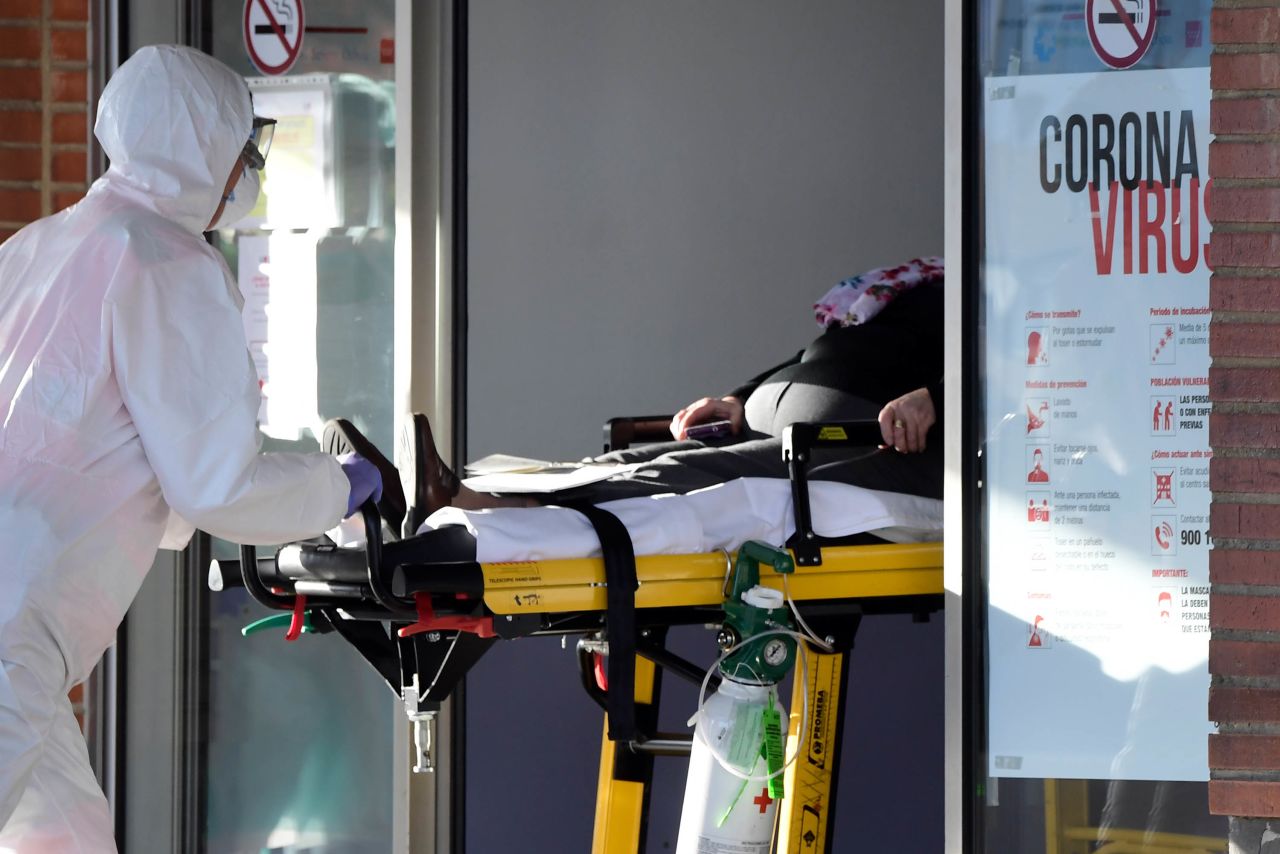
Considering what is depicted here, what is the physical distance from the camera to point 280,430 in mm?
4207

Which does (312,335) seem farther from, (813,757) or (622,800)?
(813,757)

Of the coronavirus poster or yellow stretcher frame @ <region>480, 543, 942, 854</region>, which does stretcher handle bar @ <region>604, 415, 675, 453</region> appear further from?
the coronavirus poster

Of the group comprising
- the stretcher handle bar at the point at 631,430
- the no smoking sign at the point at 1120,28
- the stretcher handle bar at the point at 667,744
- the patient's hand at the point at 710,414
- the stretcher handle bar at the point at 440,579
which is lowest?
the stretcher handle bar at the point at 667,744

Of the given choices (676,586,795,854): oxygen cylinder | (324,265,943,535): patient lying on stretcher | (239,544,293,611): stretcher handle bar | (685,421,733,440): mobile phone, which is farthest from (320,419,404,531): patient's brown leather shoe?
(685,421,733,440): mobile phone

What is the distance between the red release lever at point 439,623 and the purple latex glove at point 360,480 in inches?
8.4

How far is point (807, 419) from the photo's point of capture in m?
3.50

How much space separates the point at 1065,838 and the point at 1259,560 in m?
0.73

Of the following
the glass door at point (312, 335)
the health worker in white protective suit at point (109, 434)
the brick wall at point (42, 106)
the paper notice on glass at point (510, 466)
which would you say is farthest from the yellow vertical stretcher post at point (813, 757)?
the brick wall at point (42, 106)

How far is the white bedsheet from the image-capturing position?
9.28 ft

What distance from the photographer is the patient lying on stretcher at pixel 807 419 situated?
3102mm

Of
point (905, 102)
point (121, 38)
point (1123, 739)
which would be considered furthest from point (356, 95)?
point (1123, 739)

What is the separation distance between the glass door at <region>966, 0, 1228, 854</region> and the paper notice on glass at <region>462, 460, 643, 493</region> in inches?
28.7

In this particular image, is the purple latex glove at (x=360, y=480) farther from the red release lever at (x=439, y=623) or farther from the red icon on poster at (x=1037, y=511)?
the red icon on poster at (x=1037, y=511)

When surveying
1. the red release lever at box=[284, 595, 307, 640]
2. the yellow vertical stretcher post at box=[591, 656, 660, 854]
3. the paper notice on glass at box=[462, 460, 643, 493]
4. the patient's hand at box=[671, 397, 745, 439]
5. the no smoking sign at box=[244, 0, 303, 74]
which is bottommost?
the yellow vertical stretcher post at box=[591, 656, 660, 854]
